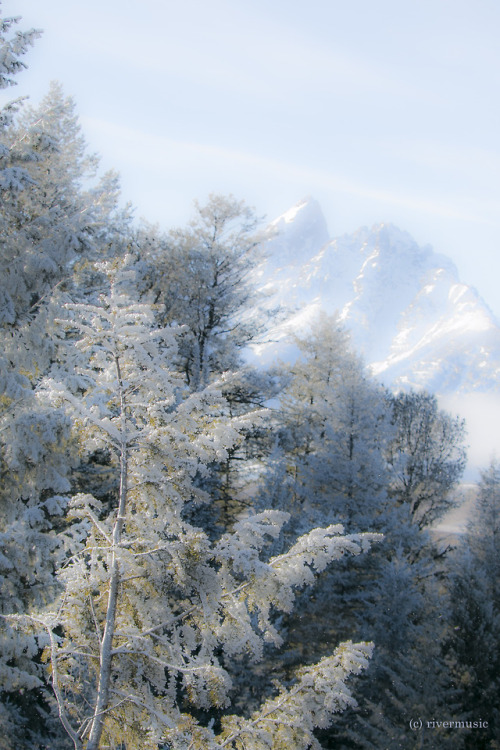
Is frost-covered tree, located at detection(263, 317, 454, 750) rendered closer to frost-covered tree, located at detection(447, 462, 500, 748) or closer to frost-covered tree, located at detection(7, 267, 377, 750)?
frost-covered tree, located at detection(447, 462, 500, 748)

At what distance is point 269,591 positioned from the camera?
325cm

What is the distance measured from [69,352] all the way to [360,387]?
966cm

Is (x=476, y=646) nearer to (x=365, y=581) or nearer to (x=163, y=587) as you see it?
(x=365, y=581)

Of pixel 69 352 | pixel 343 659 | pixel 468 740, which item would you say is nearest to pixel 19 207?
pixel 69 352

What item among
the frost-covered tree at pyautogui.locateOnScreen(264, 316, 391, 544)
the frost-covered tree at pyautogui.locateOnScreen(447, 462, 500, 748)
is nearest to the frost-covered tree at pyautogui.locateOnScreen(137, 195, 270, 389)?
the frost-covered tree at pyautogui.locateOnScreen(264, 316, 391, 544)

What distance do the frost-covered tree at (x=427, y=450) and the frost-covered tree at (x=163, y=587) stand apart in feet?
59.8

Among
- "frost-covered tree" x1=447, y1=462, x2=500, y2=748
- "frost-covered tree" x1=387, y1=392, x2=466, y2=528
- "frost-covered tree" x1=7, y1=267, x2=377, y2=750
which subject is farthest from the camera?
"frost-covered tree" x1=387, y1=392, x2=466, y2=528

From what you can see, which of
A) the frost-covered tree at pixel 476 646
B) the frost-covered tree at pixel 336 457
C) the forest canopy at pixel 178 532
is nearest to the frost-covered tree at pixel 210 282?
the forest canopy at pixel 178 532

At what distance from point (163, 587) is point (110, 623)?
48cm

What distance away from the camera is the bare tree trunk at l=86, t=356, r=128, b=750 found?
329cm

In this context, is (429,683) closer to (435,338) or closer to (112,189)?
(112,189)

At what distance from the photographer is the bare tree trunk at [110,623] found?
3.29 metres

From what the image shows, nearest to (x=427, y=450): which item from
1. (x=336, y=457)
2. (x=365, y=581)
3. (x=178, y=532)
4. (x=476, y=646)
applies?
(x=336, y=457)

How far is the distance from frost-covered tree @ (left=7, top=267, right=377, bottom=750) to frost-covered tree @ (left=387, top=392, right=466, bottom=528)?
1823cm
